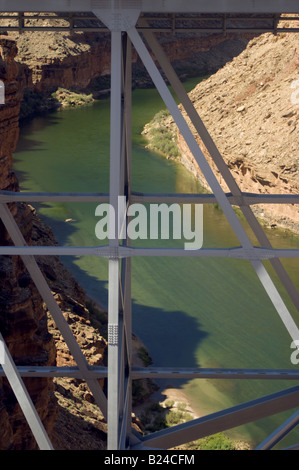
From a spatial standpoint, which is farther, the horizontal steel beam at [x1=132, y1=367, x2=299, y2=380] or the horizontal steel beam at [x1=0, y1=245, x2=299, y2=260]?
the horizontal steel beam at [x1=132, y1=367, x2=299, y2=380]

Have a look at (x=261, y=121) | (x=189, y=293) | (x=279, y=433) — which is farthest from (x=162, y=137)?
(x=279, y=433)

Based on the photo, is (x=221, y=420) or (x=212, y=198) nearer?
(x=221, y=420)

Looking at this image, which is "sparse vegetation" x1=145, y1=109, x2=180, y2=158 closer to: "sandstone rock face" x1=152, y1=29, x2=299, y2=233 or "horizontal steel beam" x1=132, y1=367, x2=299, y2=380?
"sandstone rock face" x1=152, y1=29, x2=299, y2=233

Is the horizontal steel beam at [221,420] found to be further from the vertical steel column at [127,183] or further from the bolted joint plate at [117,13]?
the bolted joint plate at [117,13]
